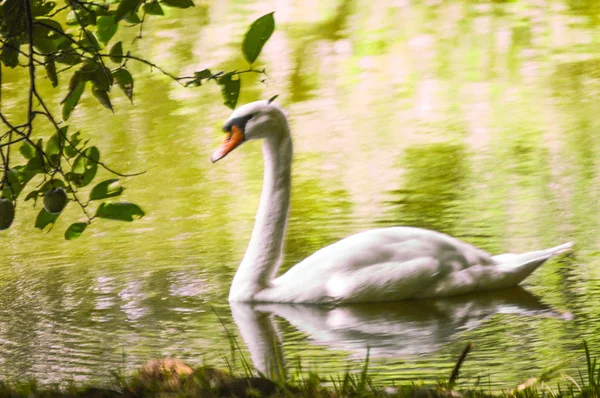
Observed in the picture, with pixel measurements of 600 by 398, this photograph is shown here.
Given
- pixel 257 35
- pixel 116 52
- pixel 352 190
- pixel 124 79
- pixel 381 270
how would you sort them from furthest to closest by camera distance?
pixel 352 190
pixel 381 270
pixel 124 79
pixel 116 52
pixel 257 35

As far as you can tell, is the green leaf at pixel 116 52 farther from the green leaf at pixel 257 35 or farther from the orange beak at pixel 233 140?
the orange beak at pixel 233 140

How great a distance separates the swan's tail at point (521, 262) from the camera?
5988mm

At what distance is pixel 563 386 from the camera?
4.16 m

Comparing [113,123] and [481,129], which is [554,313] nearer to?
[481,129]

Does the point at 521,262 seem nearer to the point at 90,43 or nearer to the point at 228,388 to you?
the point at 228,388

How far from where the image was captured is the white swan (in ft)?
19.4

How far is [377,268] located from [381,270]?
0.07 feet

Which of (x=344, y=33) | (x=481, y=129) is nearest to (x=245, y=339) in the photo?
(x=481, y=129)

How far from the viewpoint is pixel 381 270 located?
5.90 metres

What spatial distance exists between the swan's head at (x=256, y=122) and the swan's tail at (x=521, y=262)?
1.33m

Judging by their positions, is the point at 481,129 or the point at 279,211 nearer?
the point at 279,211

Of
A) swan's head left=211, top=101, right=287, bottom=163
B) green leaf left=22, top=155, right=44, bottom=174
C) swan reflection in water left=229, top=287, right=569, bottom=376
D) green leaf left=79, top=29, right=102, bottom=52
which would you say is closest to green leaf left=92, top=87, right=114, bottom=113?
green leaf left=79, top=29, right=102, bottom=52

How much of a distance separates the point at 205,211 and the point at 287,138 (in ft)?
7.17

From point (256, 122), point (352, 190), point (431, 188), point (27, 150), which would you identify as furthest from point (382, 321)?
point (352, 190)
